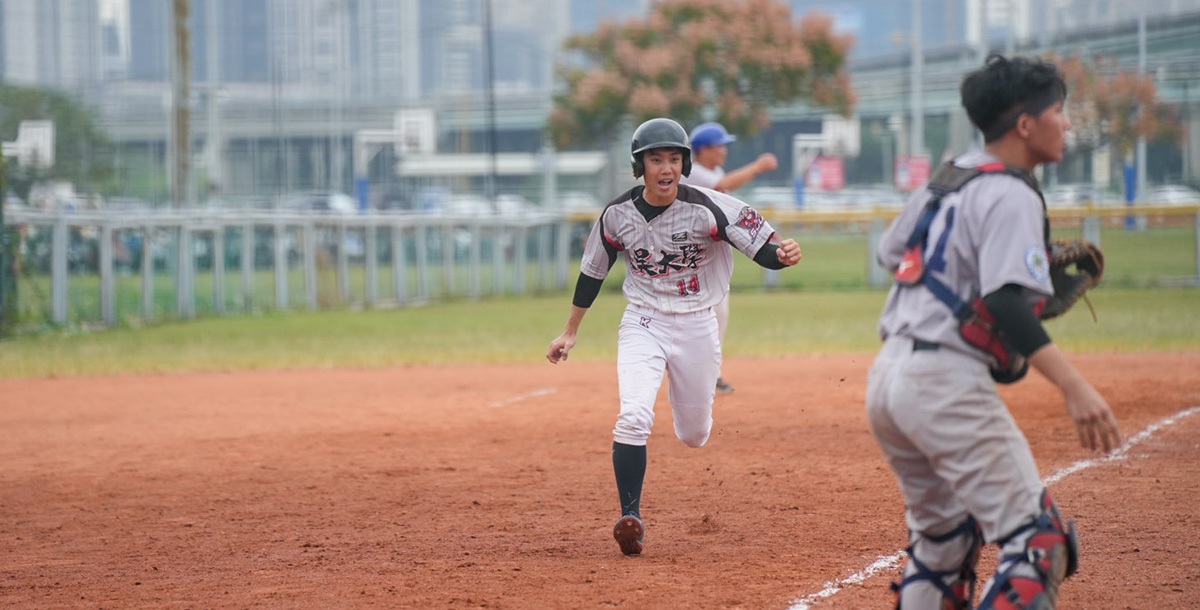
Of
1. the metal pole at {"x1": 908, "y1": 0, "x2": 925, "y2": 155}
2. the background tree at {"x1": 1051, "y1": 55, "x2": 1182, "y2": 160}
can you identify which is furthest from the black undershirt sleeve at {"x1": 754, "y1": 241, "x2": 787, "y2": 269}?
the metal pole at {"x1": 908, "y1": 0, "x2": 925, "y2": 155}

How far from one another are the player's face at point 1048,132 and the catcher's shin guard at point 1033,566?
0.97 meters

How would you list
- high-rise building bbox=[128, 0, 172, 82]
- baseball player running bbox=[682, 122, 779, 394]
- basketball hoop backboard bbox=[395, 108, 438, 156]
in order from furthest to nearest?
basketball hoop backboard bbox=[395, 108, 438, 156]
high-rise building bbox=[128, 0, 172, 82]
baseball player running bbox=[682, 122, 779, 394]

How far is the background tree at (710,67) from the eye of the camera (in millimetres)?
35156

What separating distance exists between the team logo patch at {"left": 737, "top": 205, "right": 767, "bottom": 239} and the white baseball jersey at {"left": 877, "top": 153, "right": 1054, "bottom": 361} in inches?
92.5

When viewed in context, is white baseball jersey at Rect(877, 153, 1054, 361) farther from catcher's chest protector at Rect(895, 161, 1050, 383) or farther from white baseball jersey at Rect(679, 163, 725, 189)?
white baseball jersey at Rect(679, 163, 725, 189)

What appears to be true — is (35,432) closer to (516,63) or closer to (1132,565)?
(1132,565)

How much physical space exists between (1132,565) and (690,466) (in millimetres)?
3304

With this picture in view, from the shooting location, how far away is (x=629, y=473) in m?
5.84

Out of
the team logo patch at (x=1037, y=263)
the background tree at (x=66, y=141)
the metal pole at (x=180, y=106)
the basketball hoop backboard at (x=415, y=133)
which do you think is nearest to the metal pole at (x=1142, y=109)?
the basketball hoop backboard at (x=415, y=133)

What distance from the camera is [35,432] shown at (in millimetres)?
10328

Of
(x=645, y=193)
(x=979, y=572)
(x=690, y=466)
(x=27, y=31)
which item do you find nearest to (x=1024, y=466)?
(x=979, y=572)

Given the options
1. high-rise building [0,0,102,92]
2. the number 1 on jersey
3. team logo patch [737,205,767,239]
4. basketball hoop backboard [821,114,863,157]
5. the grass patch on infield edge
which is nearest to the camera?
team logo patch [737,205,767,239]

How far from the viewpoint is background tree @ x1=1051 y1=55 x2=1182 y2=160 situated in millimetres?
31578

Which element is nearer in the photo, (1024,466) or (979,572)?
(1024,466)
